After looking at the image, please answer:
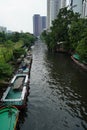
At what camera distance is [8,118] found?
1644cm

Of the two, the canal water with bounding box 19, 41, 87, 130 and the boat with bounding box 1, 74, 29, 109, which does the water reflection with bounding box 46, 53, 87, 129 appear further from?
the boat with bounding box 1, 74, 29, 109

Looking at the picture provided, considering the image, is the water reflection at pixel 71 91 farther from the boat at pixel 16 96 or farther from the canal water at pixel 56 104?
the boat at pixel 16 96

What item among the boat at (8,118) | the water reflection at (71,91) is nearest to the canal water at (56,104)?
the water reflection at (71,91)

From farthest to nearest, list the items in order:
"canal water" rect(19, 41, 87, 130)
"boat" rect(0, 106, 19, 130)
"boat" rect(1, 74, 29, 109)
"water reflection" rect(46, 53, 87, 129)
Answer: "water reflection" rect(46, 53, 87, 129) → "boat" rect(1, 74, 29, 109) → "canal water" rect(19, 41, 87, 130) → "boat" rect(0, 106, 19, 130)

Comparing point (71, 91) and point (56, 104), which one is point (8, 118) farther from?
point (71, 91)

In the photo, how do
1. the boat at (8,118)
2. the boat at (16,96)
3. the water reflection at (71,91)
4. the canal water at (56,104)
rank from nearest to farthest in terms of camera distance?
the boat at (8,118) → the canal water at (56,104) → the boat at (16,96) → the water reflection at (71,91)

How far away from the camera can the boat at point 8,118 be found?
15.2 metres

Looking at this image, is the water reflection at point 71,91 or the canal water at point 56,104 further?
the water reflection at point 71,91

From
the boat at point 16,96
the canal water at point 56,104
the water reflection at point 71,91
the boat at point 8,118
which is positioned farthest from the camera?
the water reflection at point 71,91

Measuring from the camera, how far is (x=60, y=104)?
73.7 ft

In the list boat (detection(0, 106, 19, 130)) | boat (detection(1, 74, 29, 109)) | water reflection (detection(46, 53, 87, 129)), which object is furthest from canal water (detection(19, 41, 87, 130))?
boat (detection(0, 106, 19, 130))

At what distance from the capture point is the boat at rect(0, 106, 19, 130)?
15.2 metres

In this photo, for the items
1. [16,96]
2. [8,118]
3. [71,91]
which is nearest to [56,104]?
[16,96]

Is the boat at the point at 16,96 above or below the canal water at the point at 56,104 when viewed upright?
above
